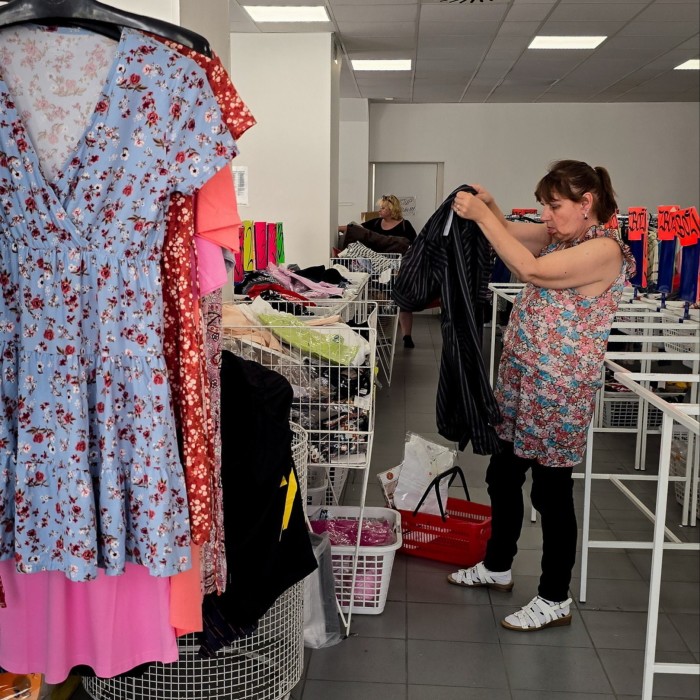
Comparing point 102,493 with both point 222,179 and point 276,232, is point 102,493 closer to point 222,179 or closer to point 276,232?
point 222,179

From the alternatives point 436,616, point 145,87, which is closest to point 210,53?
point 145,87

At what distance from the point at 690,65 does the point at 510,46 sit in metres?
2.39

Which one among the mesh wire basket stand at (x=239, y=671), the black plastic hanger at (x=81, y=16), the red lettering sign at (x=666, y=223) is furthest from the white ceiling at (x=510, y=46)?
the mesh wire basket stand at (x=239, y=671)

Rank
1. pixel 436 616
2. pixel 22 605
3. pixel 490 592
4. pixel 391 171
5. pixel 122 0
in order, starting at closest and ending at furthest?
pixel 22 605, pixel 122 0, pixel 436 616, pixel 490 592, pixel 391 171

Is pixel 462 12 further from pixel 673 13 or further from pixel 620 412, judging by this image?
pixel 620 412

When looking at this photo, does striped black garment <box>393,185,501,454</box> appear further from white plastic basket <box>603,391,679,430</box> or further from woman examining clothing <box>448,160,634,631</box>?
white plastic basket <box>603,391,679,430</box>

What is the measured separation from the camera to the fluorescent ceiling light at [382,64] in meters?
8.23

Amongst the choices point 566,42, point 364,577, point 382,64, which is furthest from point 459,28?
point 364,577

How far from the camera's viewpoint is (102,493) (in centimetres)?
145

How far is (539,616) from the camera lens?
8.75 ft

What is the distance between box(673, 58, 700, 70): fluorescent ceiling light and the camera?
817 centimetres

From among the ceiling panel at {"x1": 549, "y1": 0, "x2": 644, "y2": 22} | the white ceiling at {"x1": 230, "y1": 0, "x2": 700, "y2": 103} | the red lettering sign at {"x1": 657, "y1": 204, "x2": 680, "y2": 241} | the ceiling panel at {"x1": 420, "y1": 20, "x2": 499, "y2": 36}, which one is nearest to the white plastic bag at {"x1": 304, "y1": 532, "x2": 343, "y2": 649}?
the red lettering sign at {"x1": 657, "y1": 204, "x2": 680, "y2": 241}

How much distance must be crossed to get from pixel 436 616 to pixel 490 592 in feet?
0.95

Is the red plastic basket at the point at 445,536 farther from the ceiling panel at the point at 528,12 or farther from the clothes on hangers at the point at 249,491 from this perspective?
the ceiling panel at the point at 528,12
